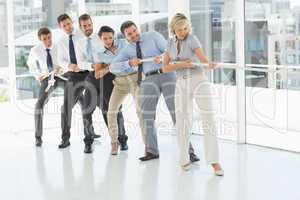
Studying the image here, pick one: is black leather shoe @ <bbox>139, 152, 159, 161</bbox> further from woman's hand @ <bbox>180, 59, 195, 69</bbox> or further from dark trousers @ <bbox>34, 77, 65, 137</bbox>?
dark trousers @ <bbox>34, 77, 65, 137</bbox>

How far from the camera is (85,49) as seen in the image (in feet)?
21.7

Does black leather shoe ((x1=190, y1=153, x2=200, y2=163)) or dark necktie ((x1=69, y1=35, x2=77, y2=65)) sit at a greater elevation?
dark necktie ((x1=69, y1=35, x2=77, y2=65))

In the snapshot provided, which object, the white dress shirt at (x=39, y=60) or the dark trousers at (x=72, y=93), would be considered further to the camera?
the white dress shirt at (x=39, y=60)

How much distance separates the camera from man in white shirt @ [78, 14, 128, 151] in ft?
21.0

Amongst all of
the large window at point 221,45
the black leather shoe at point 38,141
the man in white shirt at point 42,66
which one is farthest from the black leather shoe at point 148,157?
the black leather shoe at point 38,141

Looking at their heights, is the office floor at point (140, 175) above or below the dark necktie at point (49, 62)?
below

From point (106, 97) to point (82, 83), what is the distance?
433 millimetres

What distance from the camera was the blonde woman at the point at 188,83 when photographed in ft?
16.9

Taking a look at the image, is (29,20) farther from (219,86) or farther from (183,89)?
(183,89)

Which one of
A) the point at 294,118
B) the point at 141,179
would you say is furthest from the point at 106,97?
the point at 294,118

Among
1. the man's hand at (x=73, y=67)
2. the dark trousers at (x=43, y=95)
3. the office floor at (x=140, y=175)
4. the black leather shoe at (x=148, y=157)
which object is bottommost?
the office floor at (x=140, y=175)

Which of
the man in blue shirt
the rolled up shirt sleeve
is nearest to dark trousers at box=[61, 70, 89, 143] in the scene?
the rolled up shirt sleeve

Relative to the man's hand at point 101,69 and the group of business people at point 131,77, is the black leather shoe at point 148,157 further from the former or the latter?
the man's hand at point 101,69

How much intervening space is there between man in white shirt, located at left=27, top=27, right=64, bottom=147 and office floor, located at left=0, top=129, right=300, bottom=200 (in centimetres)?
45
